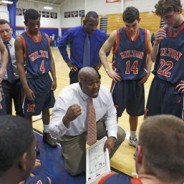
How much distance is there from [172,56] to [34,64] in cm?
160

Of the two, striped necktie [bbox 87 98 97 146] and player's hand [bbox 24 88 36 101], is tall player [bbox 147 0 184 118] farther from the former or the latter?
player's hand [bbox 24 88 36 101]

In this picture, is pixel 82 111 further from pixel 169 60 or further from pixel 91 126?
pixel 169 60

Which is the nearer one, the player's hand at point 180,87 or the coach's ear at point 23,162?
the coach's ear at point 23,162

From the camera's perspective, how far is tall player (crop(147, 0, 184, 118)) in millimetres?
2430

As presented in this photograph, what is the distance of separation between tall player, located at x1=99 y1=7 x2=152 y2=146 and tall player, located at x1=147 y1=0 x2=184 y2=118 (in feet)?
0.92

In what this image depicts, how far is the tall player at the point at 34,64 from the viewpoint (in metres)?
2.89

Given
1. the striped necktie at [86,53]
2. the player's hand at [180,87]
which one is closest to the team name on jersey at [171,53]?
Result: the player's hand at [180,87]

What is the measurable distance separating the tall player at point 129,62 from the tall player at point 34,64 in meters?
0.79

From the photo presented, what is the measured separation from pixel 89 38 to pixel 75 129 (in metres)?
1.57

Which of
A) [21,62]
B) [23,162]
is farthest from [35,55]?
[23,162]

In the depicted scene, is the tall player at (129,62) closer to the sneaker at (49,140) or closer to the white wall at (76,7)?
the sneaker at (49,140)

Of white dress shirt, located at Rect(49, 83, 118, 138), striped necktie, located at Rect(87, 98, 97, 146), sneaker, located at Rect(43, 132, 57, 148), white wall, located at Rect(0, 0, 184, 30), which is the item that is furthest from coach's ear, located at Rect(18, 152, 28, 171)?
white wall, located at Rect(0, 0, 184, 30)

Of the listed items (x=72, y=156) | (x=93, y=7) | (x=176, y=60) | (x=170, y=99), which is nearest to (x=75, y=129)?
(x=72, y=156)

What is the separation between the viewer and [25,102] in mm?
3078
